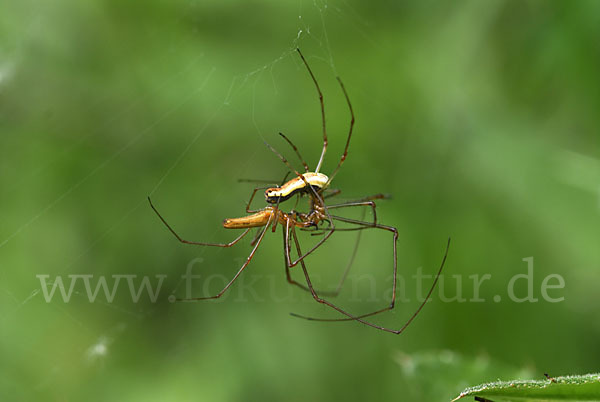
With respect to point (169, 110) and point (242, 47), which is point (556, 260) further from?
point (169, 110)

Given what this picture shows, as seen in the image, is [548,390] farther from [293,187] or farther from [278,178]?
[278,178]

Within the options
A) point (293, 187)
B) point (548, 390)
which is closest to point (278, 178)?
point (293, 187)

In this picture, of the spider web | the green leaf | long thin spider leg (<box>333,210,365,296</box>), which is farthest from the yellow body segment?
the green leaf

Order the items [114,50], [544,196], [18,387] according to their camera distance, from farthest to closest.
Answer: [544,196], [114,50], [18,387]

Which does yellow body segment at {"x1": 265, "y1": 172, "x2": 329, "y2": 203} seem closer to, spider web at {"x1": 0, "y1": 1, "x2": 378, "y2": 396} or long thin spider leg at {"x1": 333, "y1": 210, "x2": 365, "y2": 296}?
spider web at {"x1": 0, "y1": 1, "x2": 378, "y2": 396}

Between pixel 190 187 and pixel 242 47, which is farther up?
pixel 242 47

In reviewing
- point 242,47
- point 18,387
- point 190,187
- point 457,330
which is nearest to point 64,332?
point 18,387

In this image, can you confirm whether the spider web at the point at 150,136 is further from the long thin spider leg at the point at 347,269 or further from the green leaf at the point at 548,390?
the green leaf at the point at 548,390
